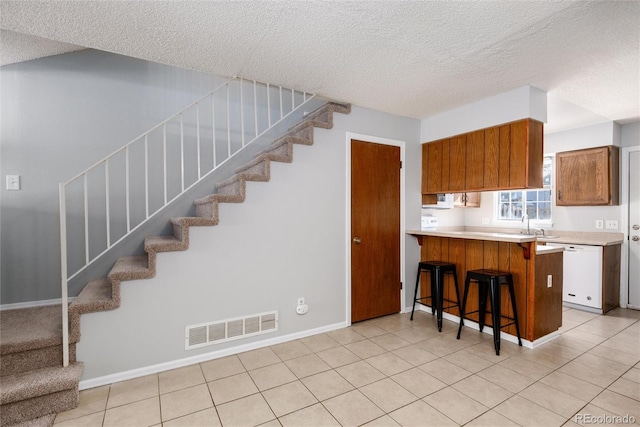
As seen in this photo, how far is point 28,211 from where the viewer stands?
284cm

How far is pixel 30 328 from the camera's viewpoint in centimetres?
227

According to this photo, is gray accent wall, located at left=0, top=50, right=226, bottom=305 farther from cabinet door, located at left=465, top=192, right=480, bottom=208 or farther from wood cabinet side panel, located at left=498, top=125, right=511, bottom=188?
cabinet door, located at left=465, top=192, right=480, bottom=208

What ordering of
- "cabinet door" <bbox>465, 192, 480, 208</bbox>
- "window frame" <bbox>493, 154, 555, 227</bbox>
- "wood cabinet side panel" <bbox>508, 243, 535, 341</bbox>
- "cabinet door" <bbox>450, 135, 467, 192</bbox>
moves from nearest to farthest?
"wood cabinet side panel" <bbox>508, 243, 535, 341</bbox> → "cabinet door" <bbox>450, 135, 467, 192</bbox> → "window frame" <bbox>493, 154, 555, 227</bbox> → "cabinet door" <bbox>465, 192, 480, 208</bbox>

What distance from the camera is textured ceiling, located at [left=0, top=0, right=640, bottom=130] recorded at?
70.6 inches

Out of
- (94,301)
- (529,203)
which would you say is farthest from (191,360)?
(529,203)

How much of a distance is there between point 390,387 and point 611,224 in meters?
4.01

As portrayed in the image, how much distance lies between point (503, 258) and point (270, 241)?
2352 millimetres

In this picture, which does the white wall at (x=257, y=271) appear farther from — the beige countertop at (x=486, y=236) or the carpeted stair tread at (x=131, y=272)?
the beige countertop at (x=486, y=236)

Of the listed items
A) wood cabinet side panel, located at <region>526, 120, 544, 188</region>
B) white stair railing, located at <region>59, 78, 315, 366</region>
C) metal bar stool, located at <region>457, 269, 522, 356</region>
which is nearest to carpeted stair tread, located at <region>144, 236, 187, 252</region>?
white stair railing, located at <region>59, 78, 315, 366</region>

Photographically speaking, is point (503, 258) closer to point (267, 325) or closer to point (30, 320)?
point (267, 325)

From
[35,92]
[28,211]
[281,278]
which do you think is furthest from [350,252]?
[35,92]

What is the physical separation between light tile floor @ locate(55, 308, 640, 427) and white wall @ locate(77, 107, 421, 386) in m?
0.21

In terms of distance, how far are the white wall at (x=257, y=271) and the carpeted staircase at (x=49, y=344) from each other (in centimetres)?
8

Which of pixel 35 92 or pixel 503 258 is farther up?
pixel 35 92
